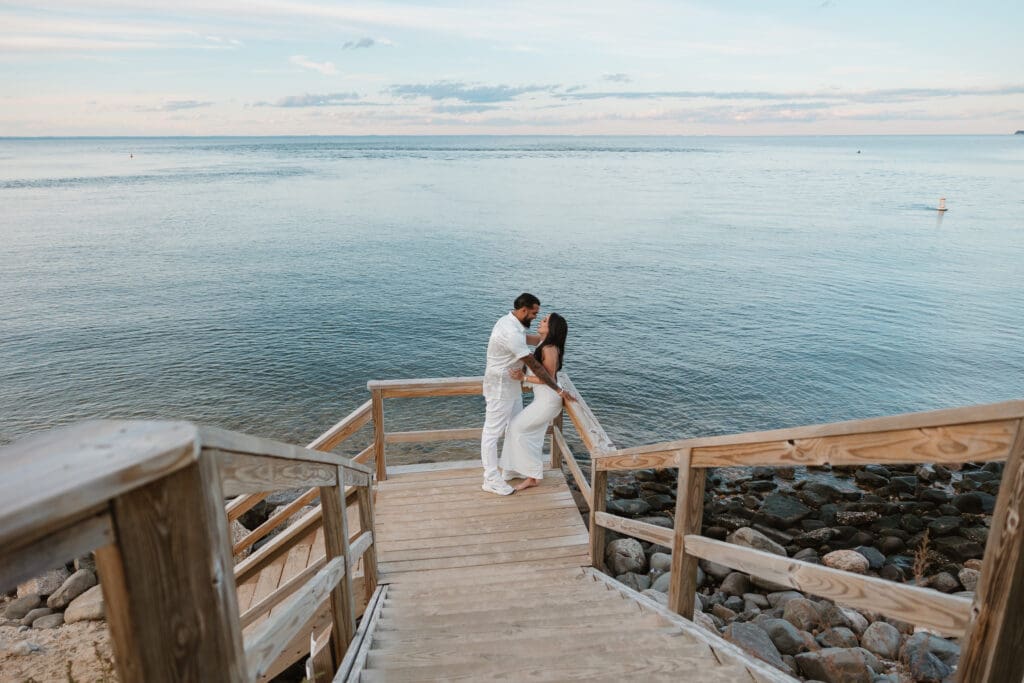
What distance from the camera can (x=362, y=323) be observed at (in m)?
25.3

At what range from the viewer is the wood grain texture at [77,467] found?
101 cm

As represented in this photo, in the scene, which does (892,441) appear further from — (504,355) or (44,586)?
(44,586)

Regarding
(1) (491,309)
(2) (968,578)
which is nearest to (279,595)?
(2) (968,578)

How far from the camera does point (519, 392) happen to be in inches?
276

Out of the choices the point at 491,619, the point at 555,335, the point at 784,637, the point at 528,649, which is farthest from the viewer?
the point at 555,335

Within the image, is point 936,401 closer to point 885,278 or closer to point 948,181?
point 885,278

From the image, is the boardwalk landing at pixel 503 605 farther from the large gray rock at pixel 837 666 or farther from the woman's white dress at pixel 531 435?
the large gray rock at pixel 837 666

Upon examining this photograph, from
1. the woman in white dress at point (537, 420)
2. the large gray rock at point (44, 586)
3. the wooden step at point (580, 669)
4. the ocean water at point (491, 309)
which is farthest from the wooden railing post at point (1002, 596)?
the ocean water at point (491, 309)

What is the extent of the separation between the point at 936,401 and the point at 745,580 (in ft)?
47.6

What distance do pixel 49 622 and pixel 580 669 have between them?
784cm

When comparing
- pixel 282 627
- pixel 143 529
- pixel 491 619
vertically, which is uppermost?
pixel 143 529

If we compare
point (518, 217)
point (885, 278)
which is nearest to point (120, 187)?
point (518, 217)

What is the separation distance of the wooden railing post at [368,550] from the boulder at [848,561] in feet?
24.5

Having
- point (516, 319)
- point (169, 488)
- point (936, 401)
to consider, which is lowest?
point (936, 401)
